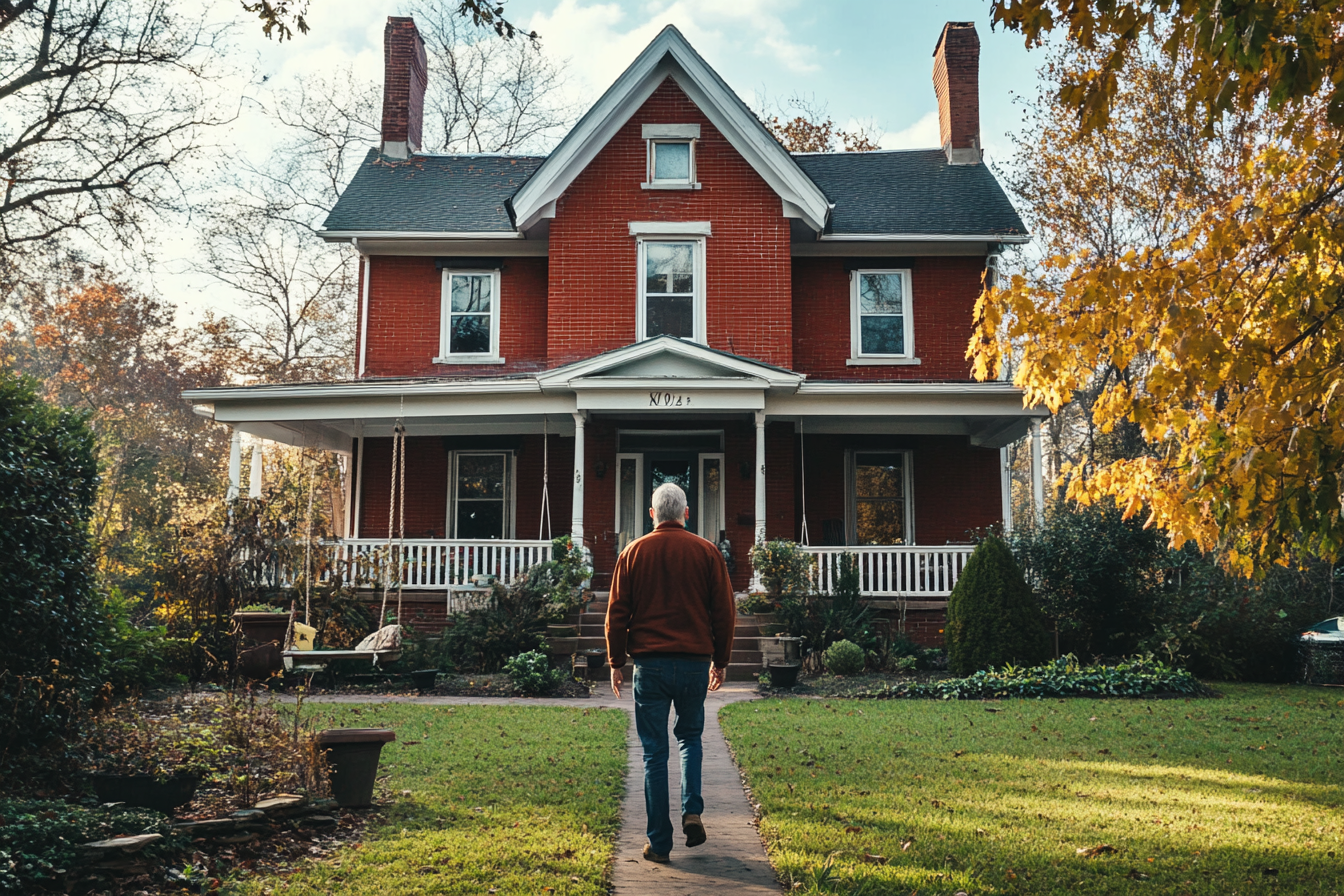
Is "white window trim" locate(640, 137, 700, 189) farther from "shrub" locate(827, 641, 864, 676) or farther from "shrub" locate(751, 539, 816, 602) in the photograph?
"shrub" locate(827, 641, 864, 676)

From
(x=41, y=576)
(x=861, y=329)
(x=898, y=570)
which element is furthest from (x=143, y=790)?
(x=861, y=329)

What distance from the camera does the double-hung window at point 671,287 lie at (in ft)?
57.2

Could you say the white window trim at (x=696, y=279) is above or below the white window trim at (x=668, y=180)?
below

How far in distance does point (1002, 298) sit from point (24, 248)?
2222cm

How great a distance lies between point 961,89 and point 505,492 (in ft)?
40.1

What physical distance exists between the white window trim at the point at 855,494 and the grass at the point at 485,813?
30.5 feet

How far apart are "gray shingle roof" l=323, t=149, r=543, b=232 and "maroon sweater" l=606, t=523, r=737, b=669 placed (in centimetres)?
1353

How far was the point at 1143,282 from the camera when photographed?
198 inches

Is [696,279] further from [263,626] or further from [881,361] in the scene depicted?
[263,626]

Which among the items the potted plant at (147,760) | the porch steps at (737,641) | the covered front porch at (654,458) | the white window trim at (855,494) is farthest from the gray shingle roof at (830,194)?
the potted plant at (147,760)

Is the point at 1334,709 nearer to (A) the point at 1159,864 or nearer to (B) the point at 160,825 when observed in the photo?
(A) the point at 1159,864

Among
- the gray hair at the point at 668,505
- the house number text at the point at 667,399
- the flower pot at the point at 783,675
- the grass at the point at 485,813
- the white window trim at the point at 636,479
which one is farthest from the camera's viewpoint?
the white window trim at the point at 636,479

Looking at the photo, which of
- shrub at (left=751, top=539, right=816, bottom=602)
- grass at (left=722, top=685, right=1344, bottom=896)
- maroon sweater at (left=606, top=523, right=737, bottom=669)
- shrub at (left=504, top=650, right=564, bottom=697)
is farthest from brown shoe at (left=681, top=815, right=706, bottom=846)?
shrub at (left=751, top=539, right=816, bottom=602)

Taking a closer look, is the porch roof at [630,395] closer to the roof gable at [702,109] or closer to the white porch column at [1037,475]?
the white porch column at [1037,475]
